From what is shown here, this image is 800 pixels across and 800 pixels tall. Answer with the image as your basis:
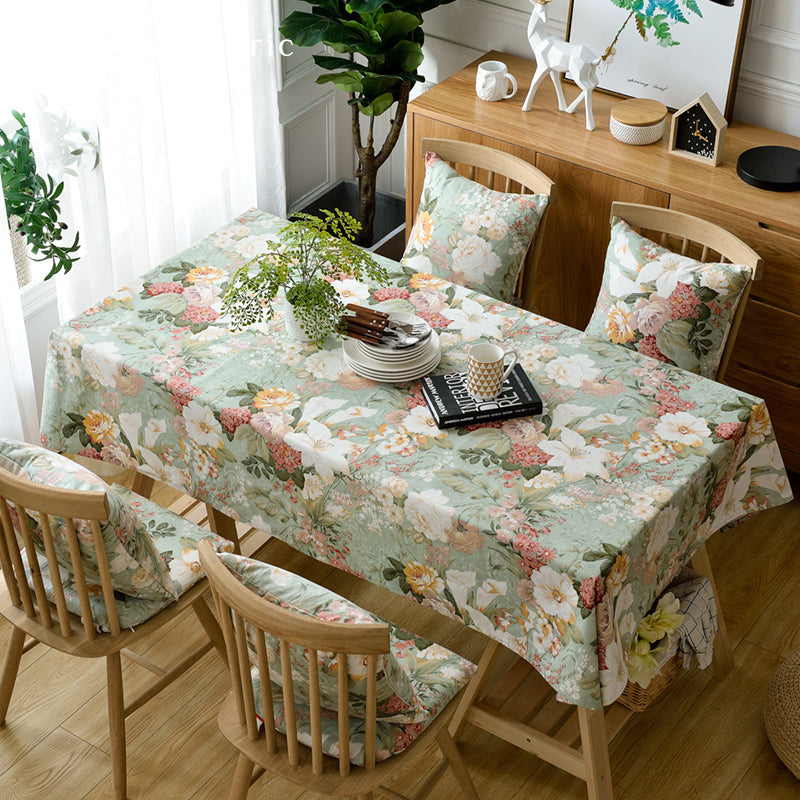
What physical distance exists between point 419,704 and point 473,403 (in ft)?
2.16

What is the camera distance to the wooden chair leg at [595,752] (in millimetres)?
2195

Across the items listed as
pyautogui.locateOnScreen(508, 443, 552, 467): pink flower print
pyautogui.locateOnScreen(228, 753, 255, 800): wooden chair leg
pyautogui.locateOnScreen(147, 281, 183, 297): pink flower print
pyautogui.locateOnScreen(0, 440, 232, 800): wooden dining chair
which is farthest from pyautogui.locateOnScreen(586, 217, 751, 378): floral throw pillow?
pyautogui.locateOnScreen(228, 753, 255, 800): wooden chair leg

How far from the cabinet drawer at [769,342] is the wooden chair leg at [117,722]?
1.96 metres

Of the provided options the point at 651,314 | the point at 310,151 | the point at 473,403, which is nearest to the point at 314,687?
the point at 473,403

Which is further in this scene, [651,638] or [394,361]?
[394,361]

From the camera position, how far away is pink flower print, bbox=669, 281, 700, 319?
2.67 meters

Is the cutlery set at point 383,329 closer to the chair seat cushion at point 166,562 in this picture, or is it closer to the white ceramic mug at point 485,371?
the white ceramic mug at point 485,371

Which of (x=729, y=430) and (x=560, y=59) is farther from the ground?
(x=560, y=59)

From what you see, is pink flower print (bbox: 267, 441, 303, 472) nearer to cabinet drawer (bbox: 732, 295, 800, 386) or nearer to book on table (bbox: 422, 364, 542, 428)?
book on table (bbox: 422, 364, 542, 428)

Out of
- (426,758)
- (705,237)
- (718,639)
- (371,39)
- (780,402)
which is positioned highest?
(371,39)

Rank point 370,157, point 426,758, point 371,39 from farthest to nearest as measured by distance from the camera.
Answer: point 370,157
point 371,39
point 426,758

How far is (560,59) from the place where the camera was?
3.23m

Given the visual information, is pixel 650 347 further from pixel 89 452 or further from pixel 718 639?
pixel 89 452

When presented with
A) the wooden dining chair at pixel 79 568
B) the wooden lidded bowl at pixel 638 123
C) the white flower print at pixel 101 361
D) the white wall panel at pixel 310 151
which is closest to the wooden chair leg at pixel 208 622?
the wooden dining chair at pixel 79 568
